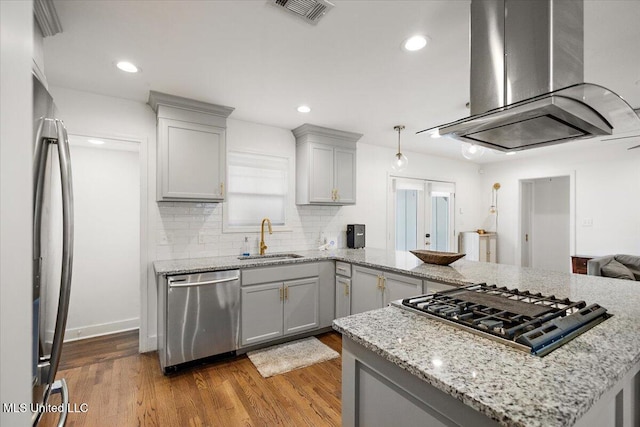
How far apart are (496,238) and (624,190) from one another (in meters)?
2.01

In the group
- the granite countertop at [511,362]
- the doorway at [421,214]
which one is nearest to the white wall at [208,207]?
the doorway at [421,214]

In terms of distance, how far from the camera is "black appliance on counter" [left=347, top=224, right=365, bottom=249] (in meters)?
4.28

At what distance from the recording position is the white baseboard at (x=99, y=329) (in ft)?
10.7

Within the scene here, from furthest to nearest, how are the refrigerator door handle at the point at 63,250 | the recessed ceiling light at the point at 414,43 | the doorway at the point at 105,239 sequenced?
the doorway at the point at 105,239, the recessed ceiling light at the point at 414,43, the refrigerator door handle at the point at 63,250

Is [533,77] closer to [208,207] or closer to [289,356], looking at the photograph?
[289,356]

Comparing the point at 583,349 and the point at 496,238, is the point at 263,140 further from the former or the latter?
the point at 496,238

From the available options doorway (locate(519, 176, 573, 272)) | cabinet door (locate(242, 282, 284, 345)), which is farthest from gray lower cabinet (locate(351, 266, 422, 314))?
doorway (locate(519, 176, 573, 272))

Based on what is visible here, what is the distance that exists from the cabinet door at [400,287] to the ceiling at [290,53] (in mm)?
1733

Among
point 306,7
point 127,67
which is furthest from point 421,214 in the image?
point 127,67

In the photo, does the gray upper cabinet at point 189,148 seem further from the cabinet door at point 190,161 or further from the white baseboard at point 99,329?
the white baseboard at point 99,329

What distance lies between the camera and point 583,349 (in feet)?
3.24

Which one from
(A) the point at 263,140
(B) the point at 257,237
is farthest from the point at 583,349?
(A) the point at 263,140

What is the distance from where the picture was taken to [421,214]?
5.39 meters

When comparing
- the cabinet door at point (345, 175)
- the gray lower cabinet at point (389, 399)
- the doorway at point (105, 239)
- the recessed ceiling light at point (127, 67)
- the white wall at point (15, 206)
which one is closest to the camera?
the white wall at point (15, 206)
